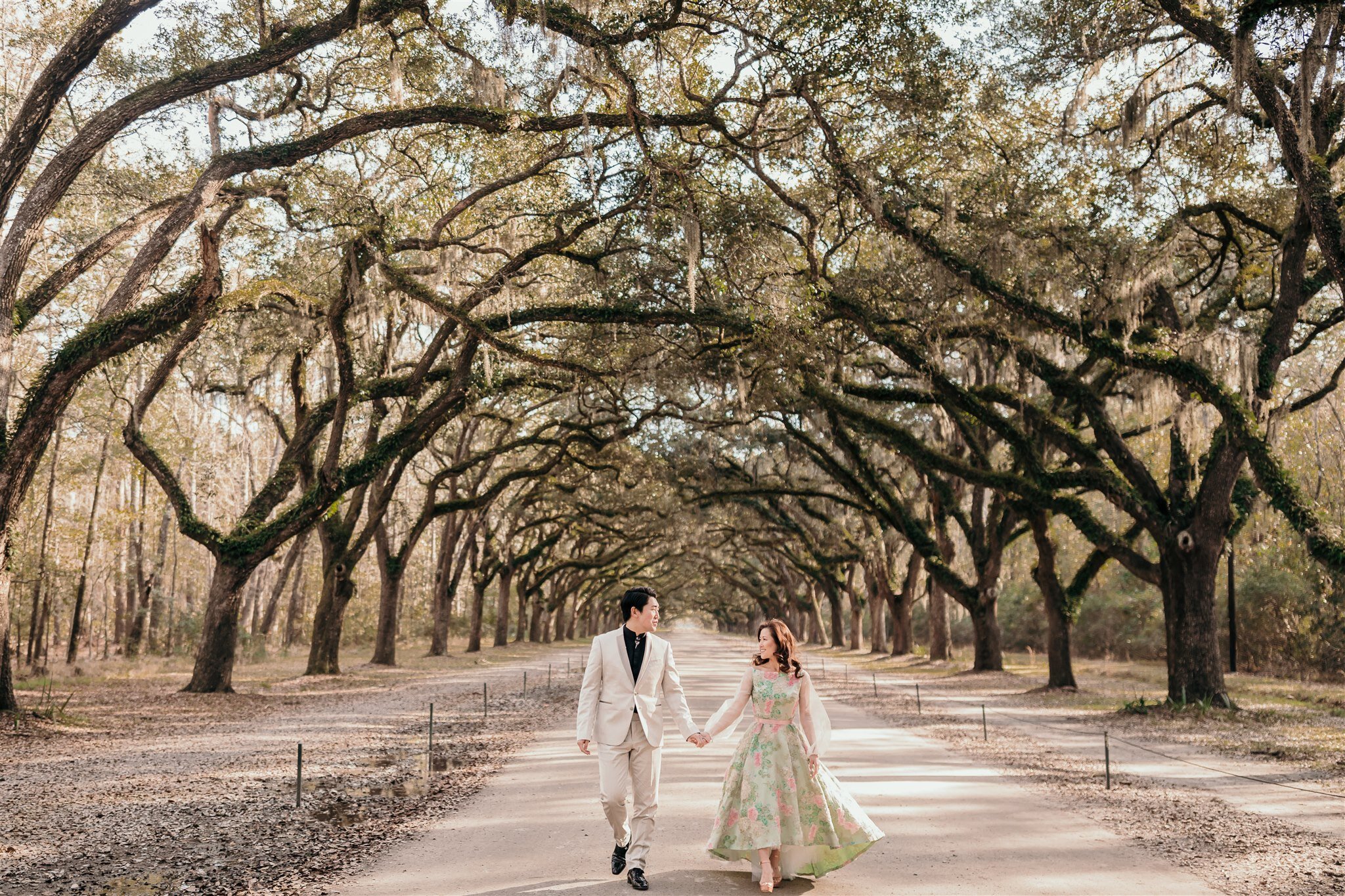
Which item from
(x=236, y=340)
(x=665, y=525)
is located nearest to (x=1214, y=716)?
(x=236, y=340)

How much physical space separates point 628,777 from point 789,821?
100 cm

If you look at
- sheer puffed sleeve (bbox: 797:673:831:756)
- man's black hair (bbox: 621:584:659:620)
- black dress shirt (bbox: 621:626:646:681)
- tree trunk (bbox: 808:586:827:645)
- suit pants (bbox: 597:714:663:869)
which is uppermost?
man's black hair (bbox: 621:584:659:620)

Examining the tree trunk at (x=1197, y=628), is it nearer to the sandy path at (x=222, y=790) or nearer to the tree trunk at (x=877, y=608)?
the sandy path at (x=222, y=790)

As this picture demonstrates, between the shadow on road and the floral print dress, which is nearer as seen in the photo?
the shadow on road

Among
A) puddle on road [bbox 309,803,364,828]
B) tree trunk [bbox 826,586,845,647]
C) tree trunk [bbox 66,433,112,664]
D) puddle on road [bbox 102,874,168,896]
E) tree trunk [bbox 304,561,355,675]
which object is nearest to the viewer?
puddle on road [bbox 102,874,168,896]

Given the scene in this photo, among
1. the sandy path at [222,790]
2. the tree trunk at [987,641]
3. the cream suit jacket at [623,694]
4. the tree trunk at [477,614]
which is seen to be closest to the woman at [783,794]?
the cream suit jacket at [623,694]

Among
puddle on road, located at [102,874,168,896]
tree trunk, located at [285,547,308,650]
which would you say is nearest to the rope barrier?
puddle on road, located at [102,874,168,896]

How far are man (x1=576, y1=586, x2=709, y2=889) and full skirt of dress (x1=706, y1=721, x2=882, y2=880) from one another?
405mm

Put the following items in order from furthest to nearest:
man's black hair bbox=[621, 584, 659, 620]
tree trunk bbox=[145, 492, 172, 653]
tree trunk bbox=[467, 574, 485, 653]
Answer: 1. tree trunk bbox=[467, 574, 485, 653]
2. tree trunk bbox=[145, 492, 172, 653]
3. man's black hair bbox=[621, 584, 659, 620]

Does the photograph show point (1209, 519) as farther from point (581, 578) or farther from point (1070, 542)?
point (581, 578)

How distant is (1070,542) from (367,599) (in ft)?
125

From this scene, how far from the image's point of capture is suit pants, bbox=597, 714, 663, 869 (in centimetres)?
564

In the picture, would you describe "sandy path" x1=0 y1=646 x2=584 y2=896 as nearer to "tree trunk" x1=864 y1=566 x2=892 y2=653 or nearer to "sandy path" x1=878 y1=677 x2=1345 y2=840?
"sandy path" x1=878 y1=677 x2=1345 y2=840

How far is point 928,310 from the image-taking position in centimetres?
1620
